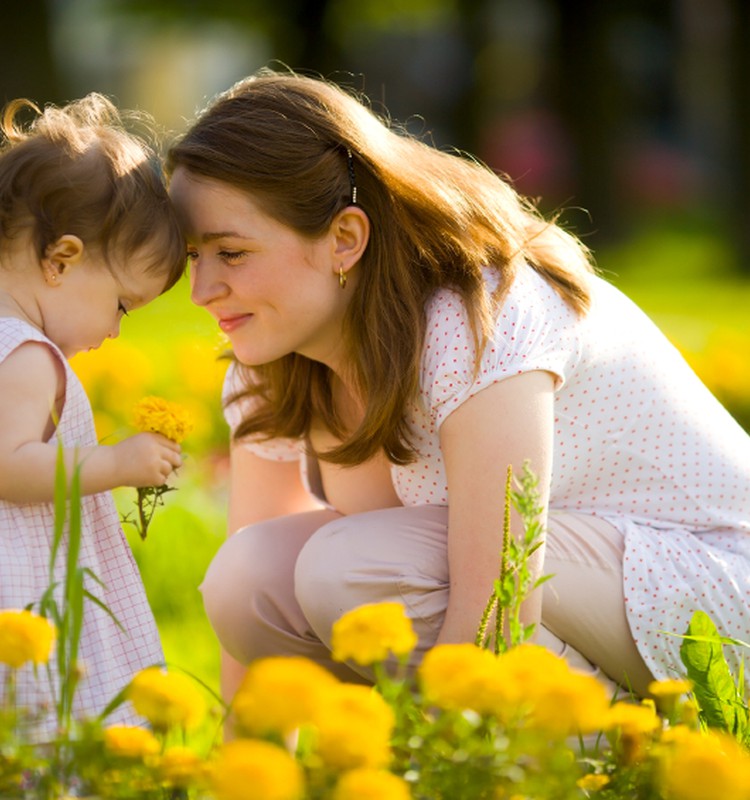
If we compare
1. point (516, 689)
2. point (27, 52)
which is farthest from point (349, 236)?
point (27, 52)

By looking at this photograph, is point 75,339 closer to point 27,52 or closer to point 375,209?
point 375,209

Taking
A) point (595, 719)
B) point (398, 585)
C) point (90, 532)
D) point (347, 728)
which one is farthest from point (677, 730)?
point (90, 532)

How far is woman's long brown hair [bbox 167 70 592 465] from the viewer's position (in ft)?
7.14

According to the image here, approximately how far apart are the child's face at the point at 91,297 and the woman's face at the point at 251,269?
153 mm

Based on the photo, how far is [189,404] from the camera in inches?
174

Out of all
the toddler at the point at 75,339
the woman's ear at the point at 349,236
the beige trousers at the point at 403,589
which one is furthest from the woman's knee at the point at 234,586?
the woman's ear at the point at 349,236

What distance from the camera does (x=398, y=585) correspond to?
7.27 ft

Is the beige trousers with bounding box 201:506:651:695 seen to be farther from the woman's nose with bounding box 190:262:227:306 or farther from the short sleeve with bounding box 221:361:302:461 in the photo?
the woman's nose with bounding box 190:262:227:306

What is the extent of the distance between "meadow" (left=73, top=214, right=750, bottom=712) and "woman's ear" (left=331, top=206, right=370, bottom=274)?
45 centimetres

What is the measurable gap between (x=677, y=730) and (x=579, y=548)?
885mm

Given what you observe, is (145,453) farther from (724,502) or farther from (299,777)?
(724,502)

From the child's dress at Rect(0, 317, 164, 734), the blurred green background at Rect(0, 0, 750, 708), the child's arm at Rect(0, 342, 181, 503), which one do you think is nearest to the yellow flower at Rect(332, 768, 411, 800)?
the child's dress at Rect(0, 317, 164, 734)

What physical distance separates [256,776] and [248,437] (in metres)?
1.64

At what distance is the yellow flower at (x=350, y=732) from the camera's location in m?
1.07
